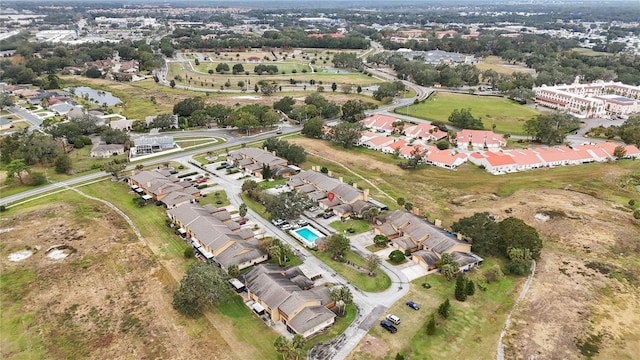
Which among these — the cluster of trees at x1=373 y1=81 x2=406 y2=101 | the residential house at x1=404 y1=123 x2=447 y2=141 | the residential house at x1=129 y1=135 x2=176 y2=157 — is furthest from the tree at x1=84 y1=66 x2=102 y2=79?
the residential house at x1=404 y1=123 x2=447 y2=141

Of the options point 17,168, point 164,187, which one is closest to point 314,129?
point 164,187

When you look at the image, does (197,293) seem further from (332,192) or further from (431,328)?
(332,192)

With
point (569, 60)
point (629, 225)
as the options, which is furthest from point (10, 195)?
point (569, 60)

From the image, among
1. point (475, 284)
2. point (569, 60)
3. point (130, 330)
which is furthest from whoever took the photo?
point (569, 60)

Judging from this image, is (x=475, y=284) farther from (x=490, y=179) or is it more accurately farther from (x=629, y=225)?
(x=490, y=179)

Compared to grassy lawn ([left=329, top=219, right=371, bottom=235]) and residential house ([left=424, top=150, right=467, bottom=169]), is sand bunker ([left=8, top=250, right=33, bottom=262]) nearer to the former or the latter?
grassy lawn ([left=329, top=219, right=371, bottom=235])

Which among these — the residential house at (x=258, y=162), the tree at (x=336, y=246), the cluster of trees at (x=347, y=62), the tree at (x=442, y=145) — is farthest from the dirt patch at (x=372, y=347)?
the cluster of trees at (x=347, y=62)
